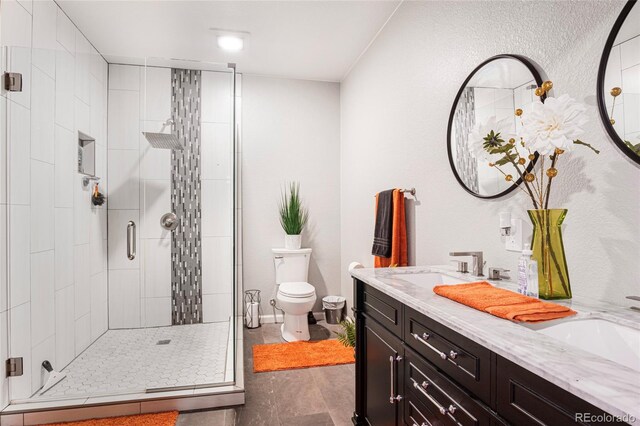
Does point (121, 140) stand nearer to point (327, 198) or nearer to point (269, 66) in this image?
point (269, 66)

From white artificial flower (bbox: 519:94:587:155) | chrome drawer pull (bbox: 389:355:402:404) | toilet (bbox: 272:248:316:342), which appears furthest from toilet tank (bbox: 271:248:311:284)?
white artificial flower (bbox: 519:94:587:155)

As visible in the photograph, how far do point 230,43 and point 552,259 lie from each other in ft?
9.46

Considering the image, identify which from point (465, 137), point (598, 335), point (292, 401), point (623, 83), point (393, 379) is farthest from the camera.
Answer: point (292, 401)

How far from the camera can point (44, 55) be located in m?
2.17

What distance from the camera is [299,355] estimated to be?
2855mm

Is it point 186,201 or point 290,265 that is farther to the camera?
point 290,265

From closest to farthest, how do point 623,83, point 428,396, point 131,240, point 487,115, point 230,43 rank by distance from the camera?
point 623,83 → point 428,396 → point 487,115 → point 131,240 → point 230,43

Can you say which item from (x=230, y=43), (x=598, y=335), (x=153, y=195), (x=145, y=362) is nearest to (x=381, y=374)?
(x=598, y=335)

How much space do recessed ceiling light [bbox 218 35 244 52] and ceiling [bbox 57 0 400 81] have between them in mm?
62

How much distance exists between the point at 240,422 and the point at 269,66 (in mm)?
3020

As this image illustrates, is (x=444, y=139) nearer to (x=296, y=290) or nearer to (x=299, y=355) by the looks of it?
(x=296, y=290)

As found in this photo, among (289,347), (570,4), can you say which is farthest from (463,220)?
(289,347)

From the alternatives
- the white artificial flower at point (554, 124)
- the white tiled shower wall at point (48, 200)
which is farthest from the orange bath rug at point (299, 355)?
the white artificial flower at point (554, 124)

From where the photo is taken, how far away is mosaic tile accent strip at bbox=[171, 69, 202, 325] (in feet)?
8.77
